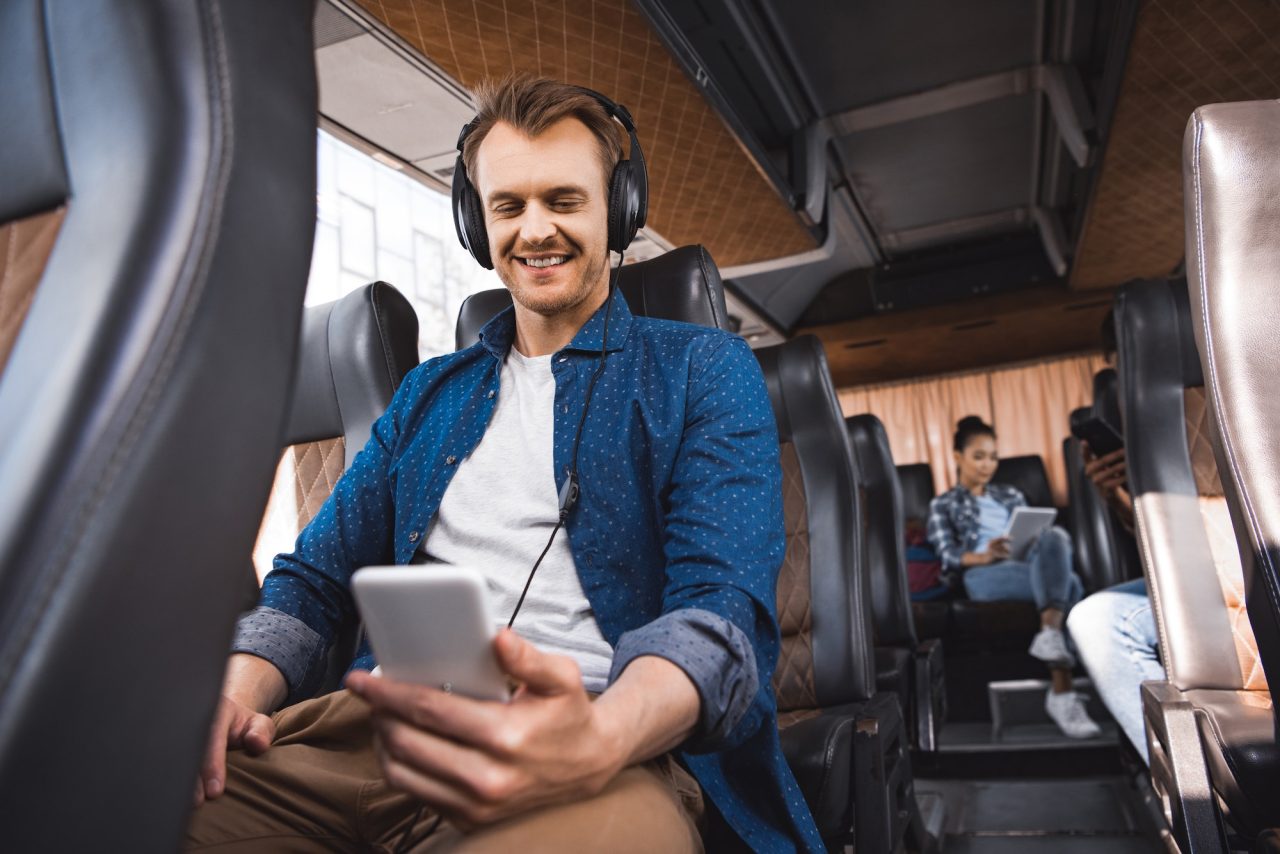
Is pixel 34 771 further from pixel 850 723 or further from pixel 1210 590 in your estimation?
pixel 1210 590

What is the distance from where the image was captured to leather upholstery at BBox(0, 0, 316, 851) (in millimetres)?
395

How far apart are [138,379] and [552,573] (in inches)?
27.4

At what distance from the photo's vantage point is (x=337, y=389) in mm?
1767

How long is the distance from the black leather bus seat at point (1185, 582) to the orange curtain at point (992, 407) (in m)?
6.07

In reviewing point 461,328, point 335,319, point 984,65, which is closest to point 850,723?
point 461,328

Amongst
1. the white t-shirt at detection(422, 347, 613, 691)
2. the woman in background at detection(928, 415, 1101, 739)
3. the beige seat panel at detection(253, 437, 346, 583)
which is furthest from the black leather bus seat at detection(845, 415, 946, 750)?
the white t-shirt at detection(422, 347, 613, 691)

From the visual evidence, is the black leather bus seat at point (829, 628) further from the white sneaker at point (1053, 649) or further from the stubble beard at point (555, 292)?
the white sneaker at point (1053, 649)

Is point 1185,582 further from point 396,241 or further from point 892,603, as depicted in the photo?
point 396,241

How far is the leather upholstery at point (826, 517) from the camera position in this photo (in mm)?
1846

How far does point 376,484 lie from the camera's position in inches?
52.5

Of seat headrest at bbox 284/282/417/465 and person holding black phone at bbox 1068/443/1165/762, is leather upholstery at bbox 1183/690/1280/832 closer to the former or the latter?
person holding black phone at bbox 1068/443/1165/762

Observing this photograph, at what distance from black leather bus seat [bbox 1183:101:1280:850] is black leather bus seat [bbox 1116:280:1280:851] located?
6.8 inches

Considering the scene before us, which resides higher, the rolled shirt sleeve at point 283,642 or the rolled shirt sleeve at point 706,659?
the rolled shirt sleeve at point 283,642

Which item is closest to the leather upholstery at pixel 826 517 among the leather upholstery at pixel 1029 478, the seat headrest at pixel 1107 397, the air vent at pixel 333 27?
the seat headrest at pixel 1107 397
